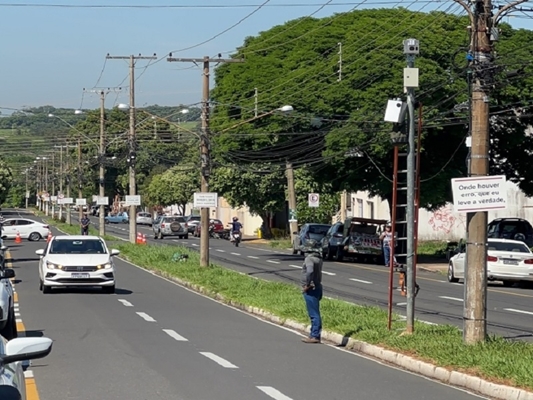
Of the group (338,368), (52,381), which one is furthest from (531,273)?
(52,381)

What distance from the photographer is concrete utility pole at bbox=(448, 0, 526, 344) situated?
14.3 metres

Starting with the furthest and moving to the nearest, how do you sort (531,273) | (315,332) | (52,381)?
(531,273)
(315,332)
(52,381)

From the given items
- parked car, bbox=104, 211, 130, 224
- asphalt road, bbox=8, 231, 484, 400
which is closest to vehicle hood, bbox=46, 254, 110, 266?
asphalt road, bbox=8, 231, 484, 400

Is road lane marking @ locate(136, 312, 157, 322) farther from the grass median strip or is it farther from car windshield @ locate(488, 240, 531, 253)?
car windshield @ locate(488, 240, 531, 253)

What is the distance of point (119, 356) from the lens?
1422 cm

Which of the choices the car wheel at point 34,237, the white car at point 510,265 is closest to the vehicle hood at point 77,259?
the white car at point 510,265

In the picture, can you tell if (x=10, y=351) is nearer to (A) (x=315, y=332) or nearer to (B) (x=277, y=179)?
(A) (x=315, y=332)

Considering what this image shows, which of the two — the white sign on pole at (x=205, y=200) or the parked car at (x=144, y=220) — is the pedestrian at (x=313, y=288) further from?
the parked car at (x=144, y=220)

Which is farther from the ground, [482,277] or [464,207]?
[464,207]

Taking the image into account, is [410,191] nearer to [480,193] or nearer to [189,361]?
[480,193]

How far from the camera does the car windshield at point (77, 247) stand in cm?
2672

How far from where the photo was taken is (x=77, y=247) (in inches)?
1063

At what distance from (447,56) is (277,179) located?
29062 millimetres

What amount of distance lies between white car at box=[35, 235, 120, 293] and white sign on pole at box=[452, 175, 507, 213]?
13.6 meters
